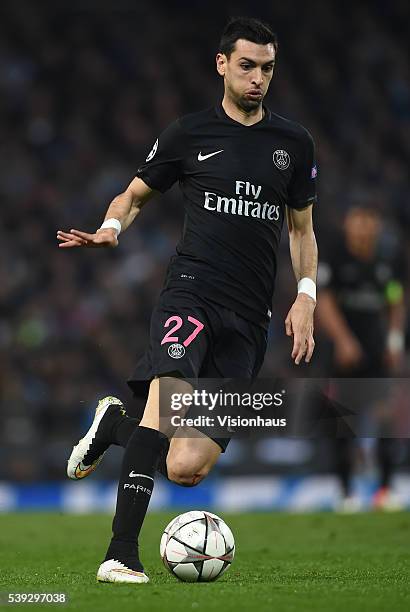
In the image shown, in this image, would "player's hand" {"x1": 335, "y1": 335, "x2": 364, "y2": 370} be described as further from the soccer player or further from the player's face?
the player's face

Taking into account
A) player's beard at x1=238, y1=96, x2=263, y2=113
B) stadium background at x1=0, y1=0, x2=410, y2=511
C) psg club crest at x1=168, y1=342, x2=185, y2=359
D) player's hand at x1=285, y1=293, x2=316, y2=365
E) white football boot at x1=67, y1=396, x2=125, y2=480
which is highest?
stadium background at x1=0, y1=0, x2=410, y2=511

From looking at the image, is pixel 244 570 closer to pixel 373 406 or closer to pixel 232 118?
pixel 232 118

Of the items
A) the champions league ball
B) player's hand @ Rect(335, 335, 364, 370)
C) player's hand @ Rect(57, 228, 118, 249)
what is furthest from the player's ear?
player's hand @ Rect(335, 335, 364, 370)

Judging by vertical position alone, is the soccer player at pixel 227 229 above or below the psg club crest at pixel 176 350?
above

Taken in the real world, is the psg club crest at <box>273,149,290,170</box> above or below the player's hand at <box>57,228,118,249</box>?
above

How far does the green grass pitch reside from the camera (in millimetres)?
4289

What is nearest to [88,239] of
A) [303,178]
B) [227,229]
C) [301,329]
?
[227,229]

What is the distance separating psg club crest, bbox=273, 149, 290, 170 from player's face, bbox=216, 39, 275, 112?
9.9 inches

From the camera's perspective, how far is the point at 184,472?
17.1 feet

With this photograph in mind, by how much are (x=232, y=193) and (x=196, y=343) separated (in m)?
0.76

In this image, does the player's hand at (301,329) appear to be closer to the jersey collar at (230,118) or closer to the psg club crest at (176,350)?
the psg club crest at (176,350)

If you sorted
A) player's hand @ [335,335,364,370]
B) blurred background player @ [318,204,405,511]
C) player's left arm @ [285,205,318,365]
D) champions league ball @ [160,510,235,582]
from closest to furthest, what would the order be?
champions league ball @ [160,510,235,582] < player's left arm @ [285,205,318,365] < player's hand @ [335,335,364,370] < blurred background player @ [318,204,405,511]

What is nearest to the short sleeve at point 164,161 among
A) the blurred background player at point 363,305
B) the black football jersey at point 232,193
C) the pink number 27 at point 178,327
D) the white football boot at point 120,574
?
the black football jersey at point 232,193

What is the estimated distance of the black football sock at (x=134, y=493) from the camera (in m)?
4.82
